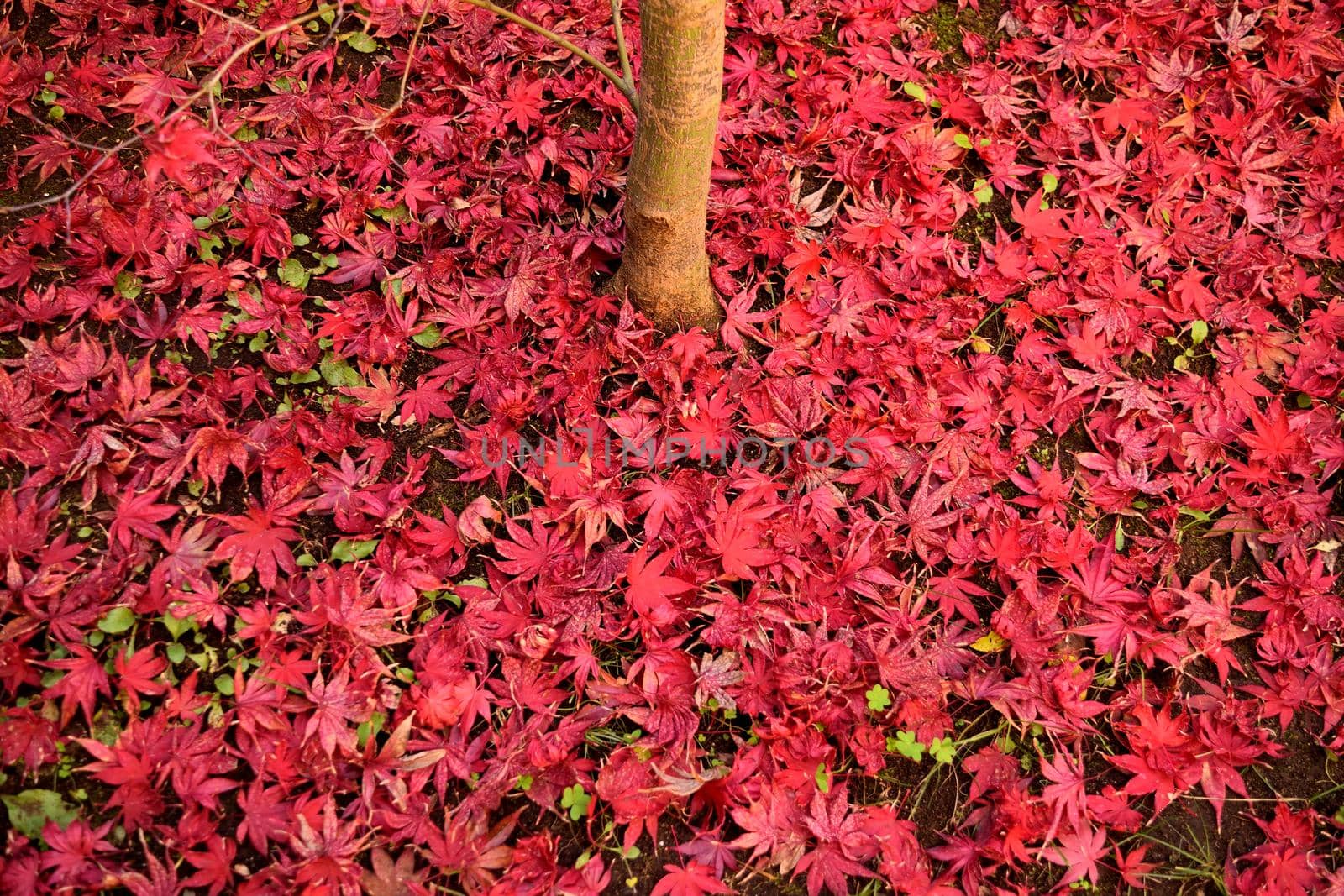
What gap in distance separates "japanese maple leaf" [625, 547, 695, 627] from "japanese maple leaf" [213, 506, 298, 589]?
695 millimetres

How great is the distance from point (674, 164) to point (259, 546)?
1.17m

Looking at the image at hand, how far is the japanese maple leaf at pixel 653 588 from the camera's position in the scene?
70.9 inches

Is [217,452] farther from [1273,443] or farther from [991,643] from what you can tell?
[1273,443]

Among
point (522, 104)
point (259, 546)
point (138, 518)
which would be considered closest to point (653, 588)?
point (259, 546)

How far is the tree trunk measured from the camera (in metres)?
1.72

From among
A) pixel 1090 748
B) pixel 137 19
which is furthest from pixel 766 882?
pixel 137 19

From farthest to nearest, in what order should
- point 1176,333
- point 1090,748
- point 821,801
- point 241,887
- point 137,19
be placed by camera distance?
point 137,19, point 1176,333, point 1090,748, point 821,801, point 241,887

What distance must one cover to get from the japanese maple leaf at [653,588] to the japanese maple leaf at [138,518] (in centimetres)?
95

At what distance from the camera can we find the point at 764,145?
241cm

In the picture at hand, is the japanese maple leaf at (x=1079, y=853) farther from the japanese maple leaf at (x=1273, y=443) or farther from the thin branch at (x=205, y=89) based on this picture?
the thin branch at (x=205, y=89)

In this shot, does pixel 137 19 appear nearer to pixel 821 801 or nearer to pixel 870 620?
pixel 870 620

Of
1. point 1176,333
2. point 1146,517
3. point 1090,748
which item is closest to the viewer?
point 1090,748

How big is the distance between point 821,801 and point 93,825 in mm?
1335

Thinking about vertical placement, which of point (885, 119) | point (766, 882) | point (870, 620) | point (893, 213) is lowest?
point (766, 882)
